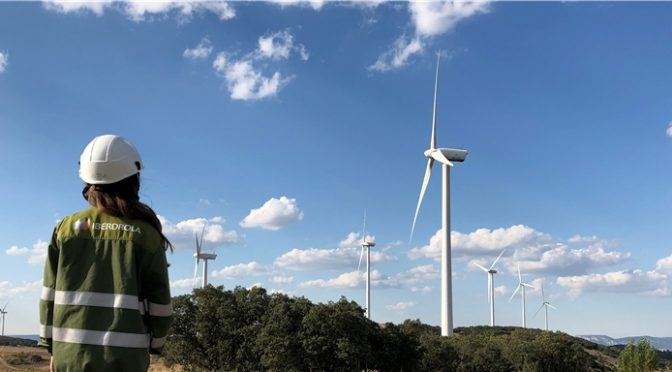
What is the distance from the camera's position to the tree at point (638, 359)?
312ft

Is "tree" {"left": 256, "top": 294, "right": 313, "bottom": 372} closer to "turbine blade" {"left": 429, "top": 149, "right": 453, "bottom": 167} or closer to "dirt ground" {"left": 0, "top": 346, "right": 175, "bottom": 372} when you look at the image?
"dirt ground" {"left": 0, "top": 346, "right": 175, "bottom": 372}

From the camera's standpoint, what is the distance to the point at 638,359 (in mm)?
95375

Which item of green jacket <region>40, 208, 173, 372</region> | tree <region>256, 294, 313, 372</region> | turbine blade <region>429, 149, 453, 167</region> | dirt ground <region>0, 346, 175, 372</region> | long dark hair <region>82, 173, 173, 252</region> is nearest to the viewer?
green jacket <region>40, 208, 173, 372</region>

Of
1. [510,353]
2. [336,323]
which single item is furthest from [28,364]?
[510,353]

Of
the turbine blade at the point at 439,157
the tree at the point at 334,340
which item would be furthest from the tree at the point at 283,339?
the turbine blade at the point at 439,157

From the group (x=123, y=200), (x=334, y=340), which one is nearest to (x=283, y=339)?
(x=334, y=340)

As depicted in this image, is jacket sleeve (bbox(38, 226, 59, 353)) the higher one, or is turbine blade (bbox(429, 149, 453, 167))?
turbine blade (bbox(429, 149, 453, 167))

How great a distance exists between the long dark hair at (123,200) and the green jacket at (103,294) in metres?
0.06

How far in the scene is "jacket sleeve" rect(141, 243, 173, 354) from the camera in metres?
4.53

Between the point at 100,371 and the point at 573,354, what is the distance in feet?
335

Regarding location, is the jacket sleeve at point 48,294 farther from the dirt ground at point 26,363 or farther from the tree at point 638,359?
the tree at point 638,359

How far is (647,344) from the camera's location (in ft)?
335

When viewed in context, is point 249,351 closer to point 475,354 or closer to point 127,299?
point 475,354

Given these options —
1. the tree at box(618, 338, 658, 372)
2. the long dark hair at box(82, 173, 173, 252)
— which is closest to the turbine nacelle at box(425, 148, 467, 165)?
the tree at box(618, 338, 658, 372)
